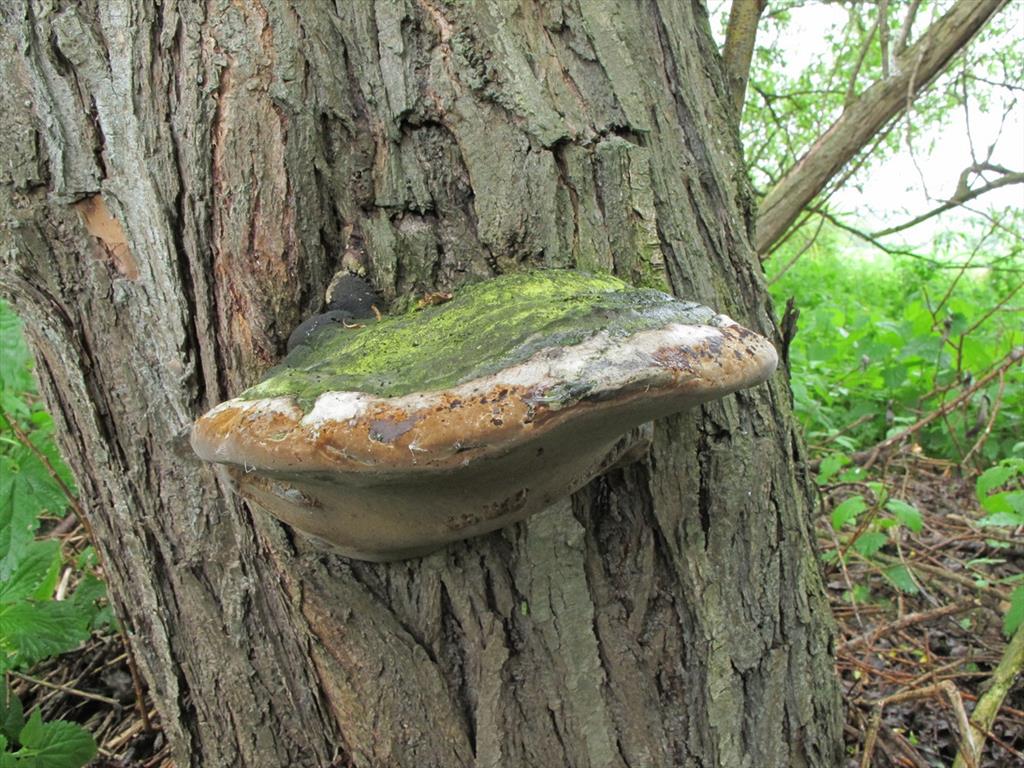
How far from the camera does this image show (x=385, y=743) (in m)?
1.52

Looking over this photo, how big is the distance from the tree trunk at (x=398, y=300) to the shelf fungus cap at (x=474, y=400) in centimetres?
29

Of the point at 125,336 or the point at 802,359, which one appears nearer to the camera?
the point at 125,336

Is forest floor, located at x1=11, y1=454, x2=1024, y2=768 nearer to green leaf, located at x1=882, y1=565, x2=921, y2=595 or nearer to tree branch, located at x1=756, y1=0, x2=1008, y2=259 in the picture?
green leaf, located at x1=882, y1=565, x2=921, y2=595

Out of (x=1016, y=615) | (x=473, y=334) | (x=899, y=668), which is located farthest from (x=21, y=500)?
(x=899, y=668)

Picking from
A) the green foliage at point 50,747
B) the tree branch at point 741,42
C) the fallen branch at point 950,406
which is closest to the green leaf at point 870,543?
the fallen branch at point 950,406

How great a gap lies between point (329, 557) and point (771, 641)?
3.40ft

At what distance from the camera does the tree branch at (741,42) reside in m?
2.76

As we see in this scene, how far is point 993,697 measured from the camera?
7.12 feet

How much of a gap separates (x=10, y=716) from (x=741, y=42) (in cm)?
357

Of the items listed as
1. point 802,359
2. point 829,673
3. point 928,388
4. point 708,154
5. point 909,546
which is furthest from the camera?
point 802,359

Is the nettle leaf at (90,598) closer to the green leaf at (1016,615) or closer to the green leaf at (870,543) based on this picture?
the green leaf at (870,543)

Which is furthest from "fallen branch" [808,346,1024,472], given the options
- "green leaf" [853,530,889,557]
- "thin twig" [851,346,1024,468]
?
"green leaf" [853,530,889,557]

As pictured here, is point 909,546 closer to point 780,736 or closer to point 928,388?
point 928,388

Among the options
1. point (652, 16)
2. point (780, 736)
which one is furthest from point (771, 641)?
point (652, 16)
